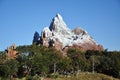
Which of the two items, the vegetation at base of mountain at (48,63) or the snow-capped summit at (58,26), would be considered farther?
the snow-capped summit at (58,26)

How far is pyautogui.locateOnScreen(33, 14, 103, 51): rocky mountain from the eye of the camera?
8928cm

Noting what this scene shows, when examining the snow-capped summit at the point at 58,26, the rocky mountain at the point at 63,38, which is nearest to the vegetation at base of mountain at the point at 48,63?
the rocky mountain at the point at 63,38

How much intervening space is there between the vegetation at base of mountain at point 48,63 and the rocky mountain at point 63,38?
50.4ft

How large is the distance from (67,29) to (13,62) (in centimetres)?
4029

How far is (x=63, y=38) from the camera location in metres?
92.4

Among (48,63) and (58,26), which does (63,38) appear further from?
(48,63)

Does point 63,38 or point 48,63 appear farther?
point 63,38

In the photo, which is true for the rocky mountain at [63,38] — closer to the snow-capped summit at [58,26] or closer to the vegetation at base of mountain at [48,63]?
the snow-capped summit at [58,26]

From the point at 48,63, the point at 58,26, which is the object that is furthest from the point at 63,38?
the point at 48,63

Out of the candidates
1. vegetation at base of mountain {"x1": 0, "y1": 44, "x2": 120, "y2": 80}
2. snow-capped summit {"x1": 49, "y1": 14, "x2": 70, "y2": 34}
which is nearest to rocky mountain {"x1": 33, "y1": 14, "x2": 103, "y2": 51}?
snow-capped summit {"x1": 49, "y1": 14, "x2": 70, "y2": 34}

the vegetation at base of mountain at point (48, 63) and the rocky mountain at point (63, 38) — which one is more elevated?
the rocky mountain at point (63, 38)

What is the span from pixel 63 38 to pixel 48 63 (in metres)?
28.9

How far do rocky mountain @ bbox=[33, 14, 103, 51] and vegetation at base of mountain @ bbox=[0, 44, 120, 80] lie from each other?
50.4ft

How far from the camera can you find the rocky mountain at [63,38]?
89275mm
